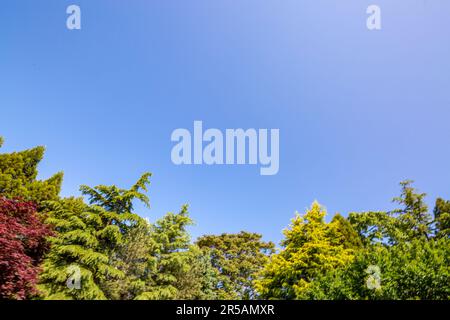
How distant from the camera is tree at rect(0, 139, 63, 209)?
72.1 ft

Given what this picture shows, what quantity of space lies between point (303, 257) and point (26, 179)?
21583 millimetres

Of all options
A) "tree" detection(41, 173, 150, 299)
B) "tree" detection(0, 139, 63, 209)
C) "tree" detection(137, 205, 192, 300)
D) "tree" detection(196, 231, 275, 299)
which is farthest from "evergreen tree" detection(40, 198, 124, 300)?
"tree" detection(196, 231, 275, 299)

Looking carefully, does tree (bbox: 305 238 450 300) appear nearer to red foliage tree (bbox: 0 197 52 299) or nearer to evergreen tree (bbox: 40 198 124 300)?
evergreen tree (bbox: 40 198 124 300)

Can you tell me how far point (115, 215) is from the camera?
632 inches

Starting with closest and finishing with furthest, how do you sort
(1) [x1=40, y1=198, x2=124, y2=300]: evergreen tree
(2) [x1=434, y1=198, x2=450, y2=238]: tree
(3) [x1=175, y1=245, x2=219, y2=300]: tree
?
(1) [x1=40, y1=198, x2=124, y2=300]: evergreen tree, (3) [x1=175, y1=245, x2=219, y2=300]: tree, (2) [x1=434, y1=198, x2=450, y2=238]: tree

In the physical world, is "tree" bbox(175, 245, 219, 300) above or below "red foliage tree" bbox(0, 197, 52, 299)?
below

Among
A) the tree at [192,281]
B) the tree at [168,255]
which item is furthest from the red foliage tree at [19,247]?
the tree at [192,281]

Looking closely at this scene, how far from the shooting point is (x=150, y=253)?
20547mm

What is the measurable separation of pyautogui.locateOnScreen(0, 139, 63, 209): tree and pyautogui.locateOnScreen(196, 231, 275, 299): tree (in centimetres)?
1798

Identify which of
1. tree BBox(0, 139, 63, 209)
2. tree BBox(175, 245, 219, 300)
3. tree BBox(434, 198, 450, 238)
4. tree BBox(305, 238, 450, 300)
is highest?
tree BBox(0, 139, 63, 209)

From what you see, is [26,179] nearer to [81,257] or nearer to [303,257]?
[81,257]

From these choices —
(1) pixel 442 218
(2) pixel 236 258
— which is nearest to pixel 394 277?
(1) pixel 442 218

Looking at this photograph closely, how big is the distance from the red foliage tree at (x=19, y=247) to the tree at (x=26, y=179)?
6461 millimetres
